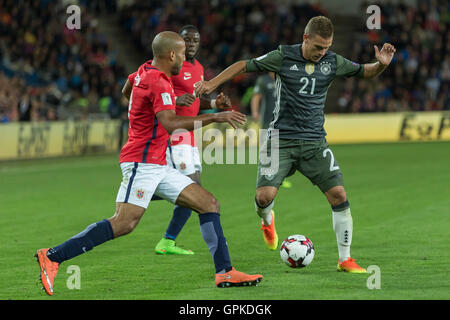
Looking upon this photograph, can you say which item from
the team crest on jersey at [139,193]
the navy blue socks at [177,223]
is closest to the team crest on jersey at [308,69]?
the team crest on jersey at [139,193]

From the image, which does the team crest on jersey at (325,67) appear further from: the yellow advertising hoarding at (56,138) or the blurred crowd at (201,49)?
the blurred crowd at (201,49)

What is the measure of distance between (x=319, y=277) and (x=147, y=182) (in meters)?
1.75

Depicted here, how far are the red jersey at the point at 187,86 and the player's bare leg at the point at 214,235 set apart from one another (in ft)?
6.78

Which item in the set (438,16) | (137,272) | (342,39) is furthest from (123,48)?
(137,272)

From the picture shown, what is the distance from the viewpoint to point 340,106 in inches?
1182

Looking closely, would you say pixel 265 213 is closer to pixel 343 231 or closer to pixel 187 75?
pixel 343 231

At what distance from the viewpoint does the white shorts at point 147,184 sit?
6.66 meters

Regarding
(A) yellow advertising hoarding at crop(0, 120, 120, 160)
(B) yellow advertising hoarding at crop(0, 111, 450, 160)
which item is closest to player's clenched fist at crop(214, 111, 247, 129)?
(B) yellow advertising hoarding at crop(0, 111, 450, 160)

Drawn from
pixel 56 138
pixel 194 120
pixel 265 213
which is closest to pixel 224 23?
pixel 56 138

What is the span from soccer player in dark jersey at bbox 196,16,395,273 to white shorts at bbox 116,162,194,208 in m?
1.28

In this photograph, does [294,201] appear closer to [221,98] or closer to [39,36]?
[221,98]

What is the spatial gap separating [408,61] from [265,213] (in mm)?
25185

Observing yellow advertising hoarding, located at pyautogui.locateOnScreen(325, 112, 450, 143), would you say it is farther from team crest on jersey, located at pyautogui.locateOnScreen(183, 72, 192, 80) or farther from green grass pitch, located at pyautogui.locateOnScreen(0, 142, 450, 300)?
team crest on jersey, located at pyautogui.locateOnScreen(183, 72, 192, 80)

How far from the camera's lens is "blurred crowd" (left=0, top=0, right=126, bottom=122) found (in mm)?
25031
